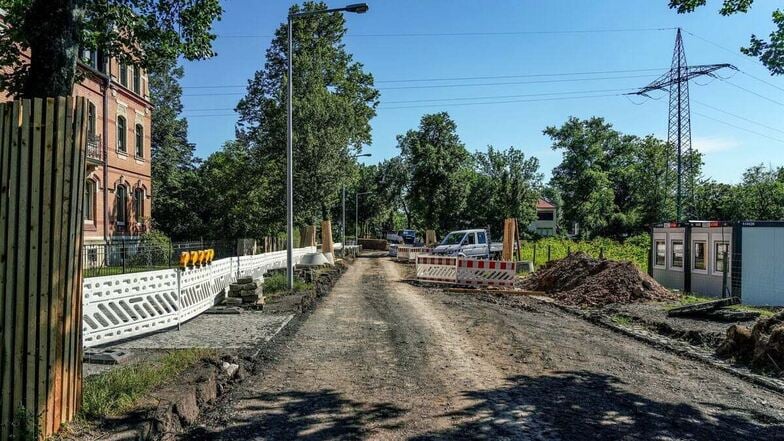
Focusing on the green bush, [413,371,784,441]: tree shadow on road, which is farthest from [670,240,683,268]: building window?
the green bush

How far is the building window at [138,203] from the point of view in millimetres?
31725

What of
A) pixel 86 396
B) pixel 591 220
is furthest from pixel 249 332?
pixel 591 220

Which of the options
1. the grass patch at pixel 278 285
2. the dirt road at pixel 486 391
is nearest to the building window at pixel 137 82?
the grass patch at pixel 278 285

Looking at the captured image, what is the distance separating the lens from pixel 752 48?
8.13 m

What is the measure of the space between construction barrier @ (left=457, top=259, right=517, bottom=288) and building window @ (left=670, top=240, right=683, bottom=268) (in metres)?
5.55

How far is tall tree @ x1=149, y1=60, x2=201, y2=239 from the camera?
42438 mm

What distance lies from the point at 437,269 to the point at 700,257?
31.1 feet

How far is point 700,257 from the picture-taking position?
18.2 m

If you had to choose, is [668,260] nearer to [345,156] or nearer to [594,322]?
[594,322]

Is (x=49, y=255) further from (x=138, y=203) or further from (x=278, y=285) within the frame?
(x=138, y=203)

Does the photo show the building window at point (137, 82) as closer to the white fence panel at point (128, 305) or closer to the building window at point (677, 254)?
the white fence panel at point (128, 305)

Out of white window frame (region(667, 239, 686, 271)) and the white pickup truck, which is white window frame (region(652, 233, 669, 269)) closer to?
white window frame (region(667, 239, 686, 271))

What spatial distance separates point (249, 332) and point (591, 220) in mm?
56006

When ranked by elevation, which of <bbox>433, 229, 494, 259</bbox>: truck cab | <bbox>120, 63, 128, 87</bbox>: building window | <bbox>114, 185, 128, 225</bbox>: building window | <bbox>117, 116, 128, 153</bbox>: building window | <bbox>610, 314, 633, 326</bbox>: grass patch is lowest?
<bbox>610, 314, 633, 326</bbox>: grass patch
